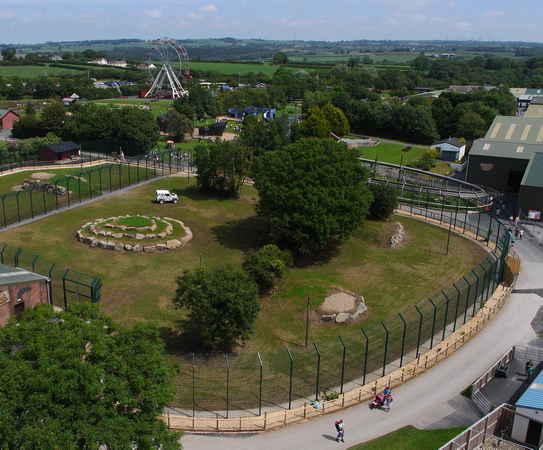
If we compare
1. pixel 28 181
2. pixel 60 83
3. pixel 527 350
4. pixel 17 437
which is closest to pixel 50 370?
pixel 17 437

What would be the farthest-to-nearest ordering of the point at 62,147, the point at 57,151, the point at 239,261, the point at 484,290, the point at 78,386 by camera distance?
the point at 62,147 → the point at 57,151 → the point at 239,261 → the point at 484,290 → the point at 78,386

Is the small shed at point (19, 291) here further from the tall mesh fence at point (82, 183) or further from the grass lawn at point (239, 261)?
the tall mesh fence at point (82, 183)

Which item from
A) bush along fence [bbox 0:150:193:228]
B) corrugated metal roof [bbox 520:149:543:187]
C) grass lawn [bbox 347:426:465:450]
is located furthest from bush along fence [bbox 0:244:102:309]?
corrugated metal roof [bbox 520:149:543:187]

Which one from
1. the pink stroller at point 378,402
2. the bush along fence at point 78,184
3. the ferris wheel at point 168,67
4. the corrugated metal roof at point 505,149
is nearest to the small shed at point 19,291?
the bush along fence at point 78,184

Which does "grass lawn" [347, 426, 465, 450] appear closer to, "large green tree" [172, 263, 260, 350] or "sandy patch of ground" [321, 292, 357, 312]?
Result: "large green tree" [172, 263, 260, 350]

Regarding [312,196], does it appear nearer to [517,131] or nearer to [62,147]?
[62,147]

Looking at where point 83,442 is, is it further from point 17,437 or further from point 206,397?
point 206,397

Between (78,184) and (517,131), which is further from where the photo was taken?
(517,131)

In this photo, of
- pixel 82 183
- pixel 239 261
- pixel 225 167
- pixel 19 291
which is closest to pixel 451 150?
pixel 225 167
